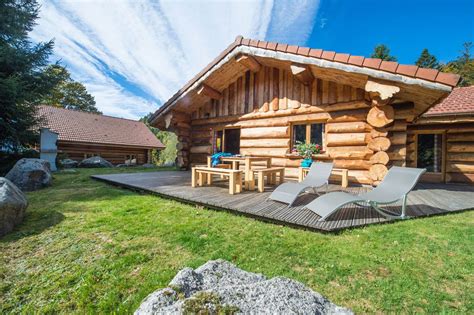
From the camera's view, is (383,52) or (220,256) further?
(383,52)

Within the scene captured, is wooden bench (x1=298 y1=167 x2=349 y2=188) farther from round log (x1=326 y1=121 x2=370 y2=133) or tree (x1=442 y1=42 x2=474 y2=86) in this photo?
tree (x1=442 y1=42 x2=474 y2=86)

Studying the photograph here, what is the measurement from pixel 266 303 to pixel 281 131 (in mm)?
6678

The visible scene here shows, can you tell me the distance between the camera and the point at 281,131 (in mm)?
7293

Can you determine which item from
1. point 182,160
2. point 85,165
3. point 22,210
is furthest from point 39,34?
point 22,210

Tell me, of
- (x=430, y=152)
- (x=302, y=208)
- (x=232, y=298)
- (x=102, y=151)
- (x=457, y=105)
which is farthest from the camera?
(x=102, y=151)

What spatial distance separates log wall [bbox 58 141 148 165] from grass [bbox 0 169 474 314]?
15750mm

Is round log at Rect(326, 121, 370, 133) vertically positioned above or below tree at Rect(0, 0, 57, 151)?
below

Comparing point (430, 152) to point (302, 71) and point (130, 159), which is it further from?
point (130, 159)

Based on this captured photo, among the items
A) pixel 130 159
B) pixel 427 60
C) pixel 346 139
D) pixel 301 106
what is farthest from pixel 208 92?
pixel 427 60

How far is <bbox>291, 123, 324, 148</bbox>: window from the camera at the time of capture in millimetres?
6766

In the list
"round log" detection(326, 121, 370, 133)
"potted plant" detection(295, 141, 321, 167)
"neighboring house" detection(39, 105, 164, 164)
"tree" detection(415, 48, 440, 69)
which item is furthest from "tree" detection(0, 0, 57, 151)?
"tree" detection(415, 48, 440, 69)

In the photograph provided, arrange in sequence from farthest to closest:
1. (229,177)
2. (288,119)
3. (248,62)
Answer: (288,119) < (248,62) < (229,177)

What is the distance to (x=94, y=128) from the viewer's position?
61.8 feet

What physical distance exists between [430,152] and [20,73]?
58.1 feet
